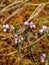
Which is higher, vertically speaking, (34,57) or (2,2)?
(2,2)

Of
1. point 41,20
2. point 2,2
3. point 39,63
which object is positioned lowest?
point 39,63

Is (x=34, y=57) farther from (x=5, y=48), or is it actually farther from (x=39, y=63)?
(x=5, y=48)

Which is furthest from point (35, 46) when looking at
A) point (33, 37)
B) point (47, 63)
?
point (47, 63)

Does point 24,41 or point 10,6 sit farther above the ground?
point 10,6

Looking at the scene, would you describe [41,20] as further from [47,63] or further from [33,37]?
[47,63]

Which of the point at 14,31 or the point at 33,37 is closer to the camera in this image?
the point at 14,31

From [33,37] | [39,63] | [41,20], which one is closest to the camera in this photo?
[39,63]

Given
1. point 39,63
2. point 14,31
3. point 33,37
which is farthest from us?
point 33,37

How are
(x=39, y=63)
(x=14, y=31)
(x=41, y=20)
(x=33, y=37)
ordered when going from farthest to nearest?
(x=41, y=20), (x=33, y=37), (x=39, y=63), (x=14, y=31)

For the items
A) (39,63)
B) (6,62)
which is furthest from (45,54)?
(6,62)
